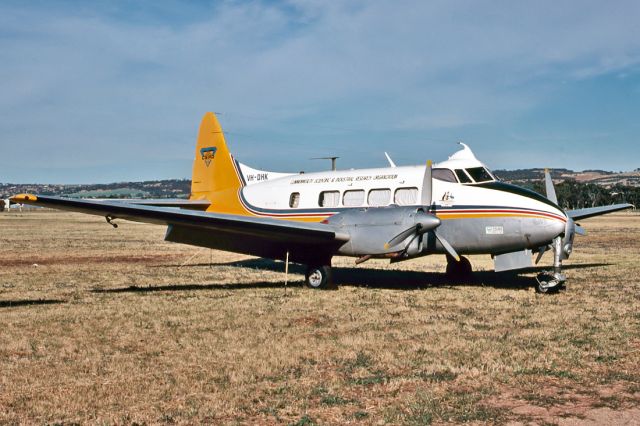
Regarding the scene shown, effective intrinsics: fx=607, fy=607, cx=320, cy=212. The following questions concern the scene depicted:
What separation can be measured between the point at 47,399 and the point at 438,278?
13610 mm

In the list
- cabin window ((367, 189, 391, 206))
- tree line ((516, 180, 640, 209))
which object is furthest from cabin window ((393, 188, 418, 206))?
tree line ((516, 180, 640, 209))

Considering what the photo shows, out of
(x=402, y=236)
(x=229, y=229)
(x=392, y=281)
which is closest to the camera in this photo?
(x=402, y=236)

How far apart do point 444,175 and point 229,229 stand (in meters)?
5.86

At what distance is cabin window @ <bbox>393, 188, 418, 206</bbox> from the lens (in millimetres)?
16562

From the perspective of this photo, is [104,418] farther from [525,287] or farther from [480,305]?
[525,287]

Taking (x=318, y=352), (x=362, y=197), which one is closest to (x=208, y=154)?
(x=362, y=197)

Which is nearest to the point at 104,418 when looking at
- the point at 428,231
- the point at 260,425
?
the point at 260,425

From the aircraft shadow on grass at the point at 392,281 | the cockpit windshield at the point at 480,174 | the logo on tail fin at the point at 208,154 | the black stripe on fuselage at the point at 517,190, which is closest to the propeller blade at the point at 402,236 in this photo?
the aircraft shadow on grass at the point at 392,281

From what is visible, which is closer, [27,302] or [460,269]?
[27,302]

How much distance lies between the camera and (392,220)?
1523 centimetres

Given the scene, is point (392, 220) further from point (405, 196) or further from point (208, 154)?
point (208, 154)

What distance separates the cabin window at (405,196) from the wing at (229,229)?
2083 millimetres

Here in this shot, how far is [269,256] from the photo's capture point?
18.0 metres

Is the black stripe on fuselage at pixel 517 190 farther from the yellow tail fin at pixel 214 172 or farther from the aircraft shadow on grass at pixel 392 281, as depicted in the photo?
the yellow tail fin at pixel 214 172
